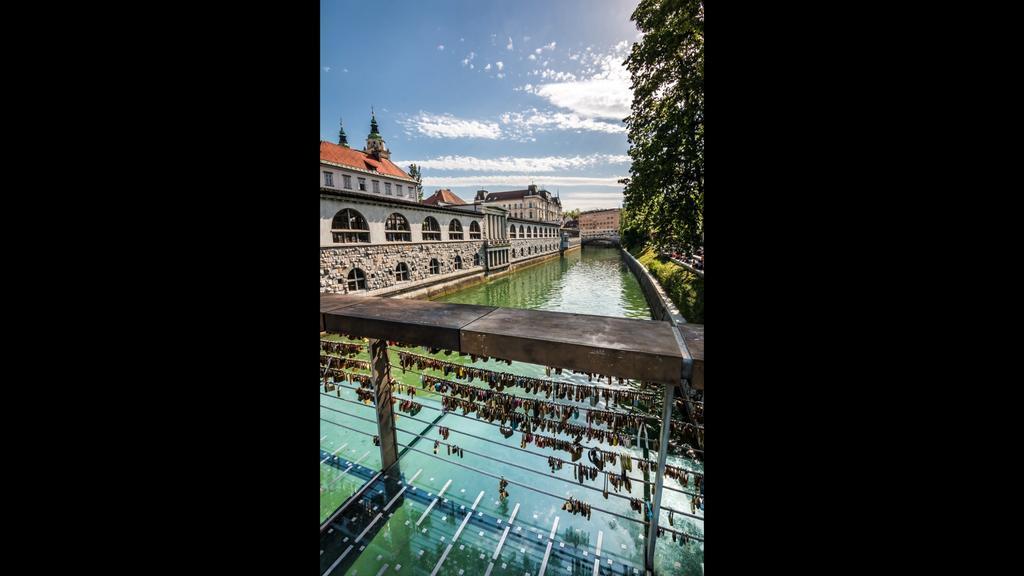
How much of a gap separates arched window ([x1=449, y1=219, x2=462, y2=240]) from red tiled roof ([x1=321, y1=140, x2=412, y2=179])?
10.0m

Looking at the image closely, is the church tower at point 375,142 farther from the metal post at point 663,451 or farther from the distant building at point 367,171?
the metal post at point 663,451

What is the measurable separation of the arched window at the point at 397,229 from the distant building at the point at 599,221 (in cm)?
8998

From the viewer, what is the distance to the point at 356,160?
27.4 meters

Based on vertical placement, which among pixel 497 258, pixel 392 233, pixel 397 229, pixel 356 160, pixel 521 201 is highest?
pixel 521 201

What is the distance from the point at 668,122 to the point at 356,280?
1305cm

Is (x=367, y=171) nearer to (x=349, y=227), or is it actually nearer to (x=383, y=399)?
(x=349, y=227)

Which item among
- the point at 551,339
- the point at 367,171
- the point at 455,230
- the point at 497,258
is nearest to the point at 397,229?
the point at 455,230

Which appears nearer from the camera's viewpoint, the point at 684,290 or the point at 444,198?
the point at 684,290

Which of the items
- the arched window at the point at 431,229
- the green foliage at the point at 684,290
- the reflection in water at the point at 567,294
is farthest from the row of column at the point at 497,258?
the green foliage at the point at 684,290

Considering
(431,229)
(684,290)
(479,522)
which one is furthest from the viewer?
(431,229)

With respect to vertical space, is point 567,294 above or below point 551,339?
below
